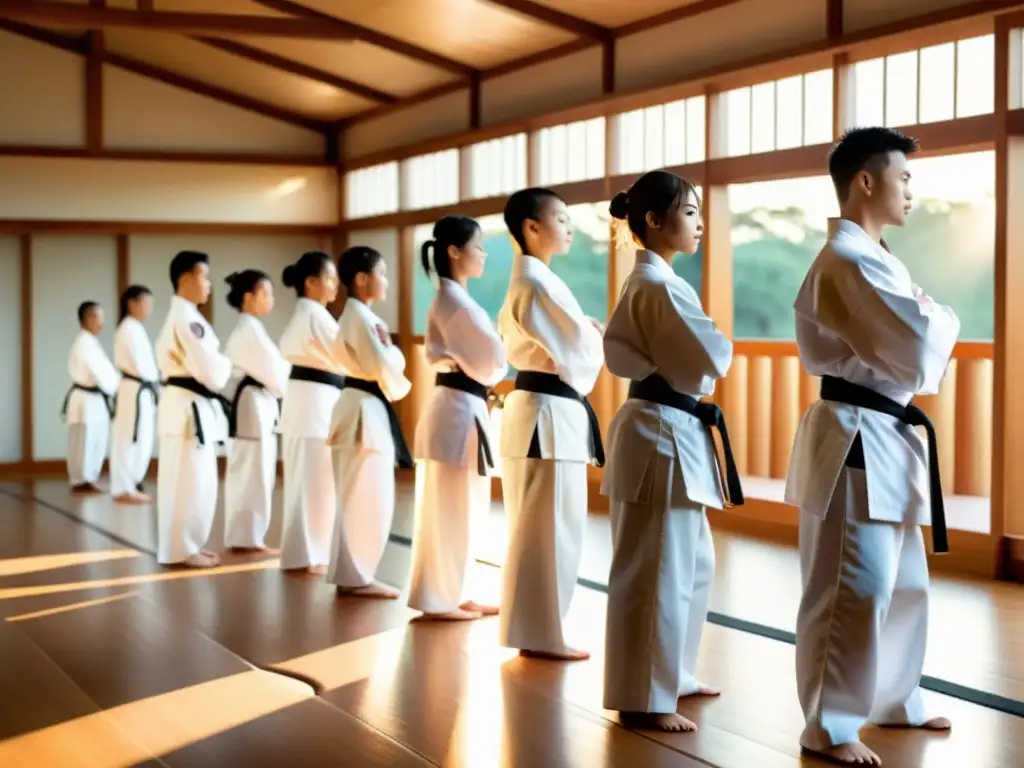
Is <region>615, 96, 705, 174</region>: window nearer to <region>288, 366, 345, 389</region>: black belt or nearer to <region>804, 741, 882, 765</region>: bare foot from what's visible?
<region>288, 366, 345, 389</region>: black belt

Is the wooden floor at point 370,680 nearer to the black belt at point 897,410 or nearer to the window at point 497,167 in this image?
the black belt at point 897,410

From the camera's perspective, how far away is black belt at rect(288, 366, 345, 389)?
576 cm

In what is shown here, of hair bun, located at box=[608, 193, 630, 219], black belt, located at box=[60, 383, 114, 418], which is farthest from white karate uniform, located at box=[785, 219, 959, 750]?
black belt, located at box=[60, 383, 114, 418]

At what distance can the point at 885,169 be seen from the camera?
9.95 ft

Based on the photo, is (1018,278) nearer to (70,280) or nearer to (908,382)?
(908,382)

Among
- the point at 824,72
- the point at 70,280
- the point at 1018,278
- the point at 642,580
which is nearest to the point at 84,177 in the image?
the point at 70,280

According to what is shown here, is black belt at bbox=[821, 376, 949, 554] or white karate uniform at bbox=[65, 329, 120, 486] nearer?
black belt at bbox=[821, 376, 949, 554]

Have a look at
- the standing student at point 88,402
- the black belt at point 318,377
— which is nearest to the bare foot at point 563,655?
the black belt at point 318,377

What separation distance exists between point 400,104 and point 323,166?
1.12 metres

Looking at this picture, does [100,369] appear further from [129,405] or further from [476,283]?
[476,283]

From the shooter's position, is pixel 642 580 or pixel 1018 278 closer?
pixel 642 580

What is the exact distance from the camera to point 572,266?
917 cm

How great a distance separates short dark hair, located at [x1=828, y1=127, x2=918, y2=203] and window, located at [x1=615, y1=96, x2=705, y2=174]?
3848mm

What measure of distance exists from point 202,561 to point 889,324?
3.84 meters
